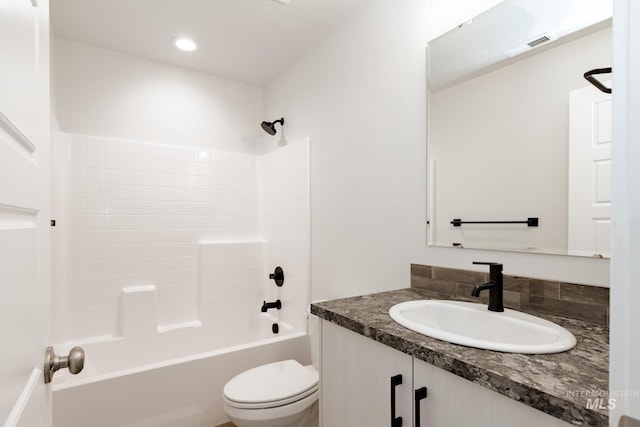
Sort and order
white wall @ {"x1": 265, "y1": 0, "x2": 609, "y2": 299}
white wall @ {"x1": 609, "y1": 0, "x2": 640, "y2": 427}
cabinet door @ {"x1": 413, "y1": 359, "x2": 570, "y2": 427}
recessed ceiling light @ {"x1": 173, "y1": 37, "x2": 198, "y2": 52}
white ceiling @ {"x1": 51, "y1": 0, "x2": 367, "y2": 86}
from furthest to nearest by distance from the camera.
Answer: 1. recessed ceiling light @ {"x1": 173, "y1": 37, "x2": 198, "y2": 52}
2. white ceiling @ {"x1": 51, "y1": 0, "x2": 367, "y2": 86}
3. white wall @ {"x1": 265, "y1": 0, "x2": 609, "y2": 299}
4. cabinet door @ {"x1": 413, "y1": 359, "x2": 570, "y2": 427}
5. white wall @ {"x1": 609, "y1": 0, "x2": 640, "y2": 427}

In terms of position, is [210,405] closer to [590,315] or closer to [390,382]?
[390,382]

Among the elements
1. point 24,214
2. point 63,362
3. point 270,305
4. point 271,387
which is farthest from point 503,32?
point 270,305

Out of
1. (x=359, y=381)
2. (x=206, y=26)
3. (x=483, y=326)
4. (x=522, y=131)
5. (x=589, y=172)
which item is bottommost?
(x=359, y=381)

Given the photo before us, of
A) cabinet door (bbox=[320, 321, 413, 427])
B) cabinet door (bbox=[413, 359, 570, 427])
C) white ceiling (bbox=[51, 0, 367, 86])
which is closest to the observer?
cabinet door (bbox=[413, 359, 570, 427])

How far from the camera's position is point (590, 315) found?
100 cm

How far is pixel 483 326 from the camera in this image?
3.67 feet

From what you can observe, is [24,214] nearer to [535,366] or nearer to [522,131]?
[535,366]

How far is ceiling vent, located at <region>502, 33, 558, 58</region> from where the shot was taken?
3.73ft

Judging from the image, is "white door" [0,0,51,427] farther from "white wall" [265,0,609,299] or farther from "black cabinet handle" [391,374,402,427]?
"white wall" [265,0,609,299]

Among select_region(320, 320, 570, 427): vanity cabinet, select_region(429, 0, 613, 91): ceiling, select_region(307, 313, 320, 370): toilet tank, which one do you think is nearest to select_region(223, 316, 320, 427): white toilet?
select_region(307, 313, 320, 370): toilet tank

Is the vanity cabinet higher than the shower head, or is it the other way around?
the shower head

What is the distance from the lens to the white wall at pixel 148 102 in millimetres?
2305

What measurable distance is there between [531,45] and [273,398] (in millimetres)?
1802

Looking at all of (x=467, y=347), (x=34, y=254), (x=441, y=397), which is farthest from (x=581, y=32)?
(x=34, y=254)
